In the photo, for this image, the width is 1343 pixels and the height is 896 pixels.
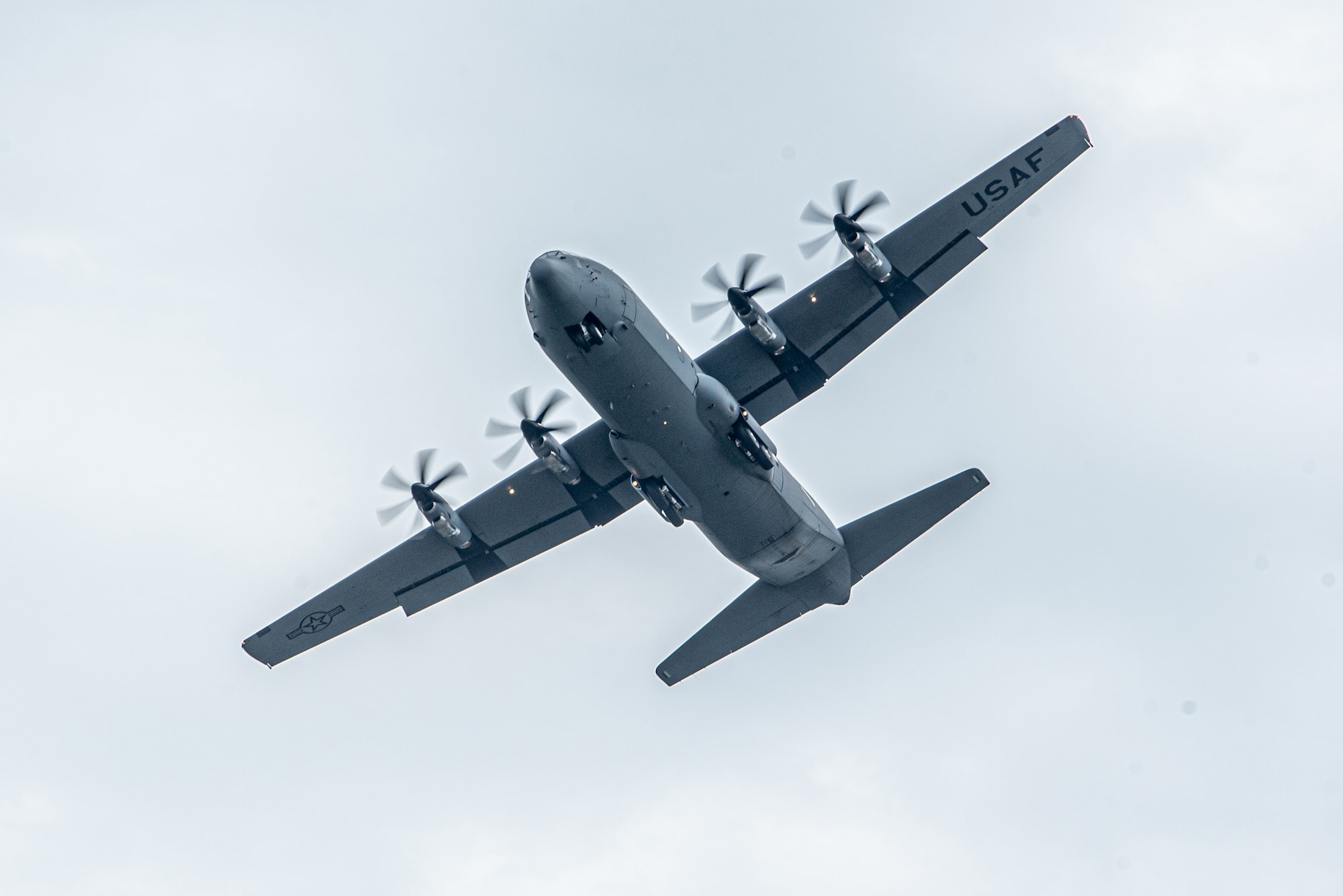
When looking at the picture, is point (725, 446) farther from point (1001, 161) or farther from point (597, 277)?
point (1001, 161)

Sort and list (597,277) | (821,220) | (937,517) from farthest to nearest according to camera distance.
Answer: (937,517) < (821,220) < (597,277)

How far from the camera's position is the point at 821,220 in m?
38.6

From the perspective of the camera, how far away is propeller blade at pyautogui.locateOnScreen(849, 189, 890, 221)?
38531mm

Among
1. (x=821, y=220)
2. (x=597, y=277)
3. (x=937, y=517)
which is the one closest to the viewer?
(x=597, y=277)

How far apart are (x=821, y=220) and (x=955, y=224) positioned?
13.8ft

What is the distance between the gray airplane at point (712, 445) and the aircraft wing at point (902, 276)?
0.04m

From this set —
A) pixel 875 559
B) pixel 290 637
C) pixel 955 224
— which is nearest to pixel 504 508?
pixel 290 637

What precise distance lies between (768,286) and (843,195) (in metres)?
3.17

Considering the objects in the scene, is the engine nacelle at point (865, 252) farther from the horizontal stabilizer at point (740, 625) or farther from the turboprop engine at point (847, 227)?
the horizontal stabilizer at point (740, 625)

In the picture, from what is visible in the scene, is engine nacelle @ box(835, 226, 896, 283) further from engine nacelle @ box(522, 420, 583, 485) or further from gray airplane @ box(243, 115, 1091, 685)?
engine nacelle @ box(522, 420, 583, 485)

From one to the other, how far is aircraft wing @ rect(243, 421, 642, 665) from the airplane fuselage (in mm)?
4072

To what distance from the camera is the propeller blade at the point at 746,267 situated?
126 feet

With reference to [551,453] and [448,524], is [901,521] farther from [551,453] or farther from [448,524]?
[448,524]

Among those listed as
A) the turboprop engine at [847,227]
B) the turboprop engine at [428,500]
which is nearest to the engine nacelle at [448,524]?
the turboprop engine at [428,500]
